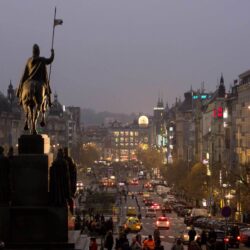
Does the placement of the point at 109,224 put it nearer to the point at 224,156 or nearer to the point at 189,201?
the point at 189,201

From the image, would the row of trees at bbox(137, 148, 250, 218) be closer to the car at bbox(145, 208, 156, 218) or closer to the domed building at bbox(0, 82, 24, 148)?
the car at bbox(145, 208, 156, 218)

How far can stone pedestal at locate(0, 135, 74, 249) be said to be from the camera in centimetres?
2458

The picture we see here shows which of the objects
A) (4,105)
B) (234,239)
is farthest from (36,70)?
(4,105)

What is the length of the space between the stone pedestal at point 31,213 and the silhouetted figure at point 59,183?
0.14 metres

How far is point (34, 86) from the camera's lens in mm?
25969

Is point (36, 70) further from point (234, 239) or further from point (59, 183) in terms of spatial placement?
point (234, 239)

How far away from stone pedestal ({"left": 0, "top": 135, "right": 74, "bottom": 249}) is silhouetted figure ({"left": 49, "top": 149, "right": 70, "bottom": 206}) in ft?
0.47

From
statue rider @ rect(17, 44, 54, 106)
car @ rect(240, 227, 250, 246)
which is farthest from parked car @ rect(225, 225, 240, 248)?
statue rider @ rect(17, 44, 54, 106)

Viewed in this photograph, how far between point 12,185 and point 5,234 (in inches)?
47.4

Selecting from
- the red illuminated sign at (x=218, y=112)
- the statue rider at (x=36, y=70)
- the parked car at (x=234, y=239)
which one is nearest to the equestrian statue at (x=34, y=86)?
the statue rider at (x=36, y=70)

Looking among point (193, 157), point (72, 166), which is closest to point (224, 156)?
point (193, 157)

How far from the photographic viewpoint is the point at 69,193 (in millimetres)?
25250

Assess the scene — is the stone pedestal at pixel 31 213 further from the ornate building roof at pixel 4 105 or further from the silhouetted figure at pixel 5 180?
the ornate building roof at pixel 4 105

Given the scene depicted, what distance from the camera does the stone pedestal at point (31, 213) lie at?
24.6 m
